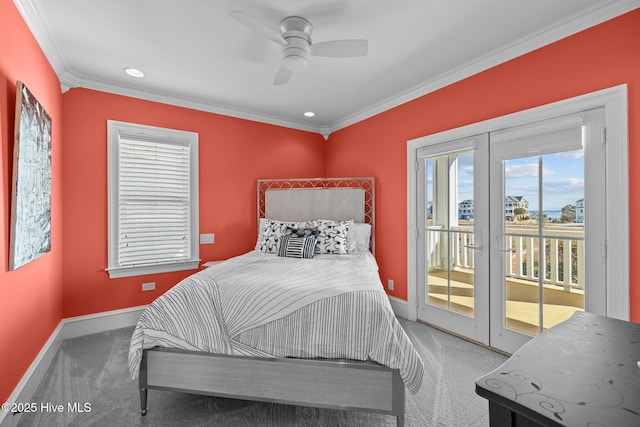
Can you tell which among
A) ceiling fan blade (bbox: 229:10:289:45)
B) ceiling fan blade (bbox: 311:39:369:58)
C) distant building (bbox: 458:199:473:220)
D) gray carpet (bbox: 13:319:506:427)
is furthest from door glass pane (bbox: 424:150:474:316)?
ceiling fan blade (bbox: 229:10:289:45)

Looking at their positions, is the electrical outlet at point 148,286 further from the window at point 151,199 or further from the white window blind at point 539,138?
the white window blind at point 539,138

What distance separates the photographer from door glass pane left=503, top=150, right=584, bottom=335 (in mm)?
2195

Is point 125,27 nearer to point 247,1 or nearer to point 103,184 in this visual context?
point 247,1

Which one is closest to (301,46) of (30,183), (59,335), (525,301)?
(30,183)

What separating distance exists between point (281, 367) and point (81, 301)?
2560 mm

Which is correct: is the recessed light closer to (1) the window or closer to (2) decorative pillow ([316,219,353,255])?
(1) the window

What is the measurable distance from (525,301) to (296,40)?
9.16 feet

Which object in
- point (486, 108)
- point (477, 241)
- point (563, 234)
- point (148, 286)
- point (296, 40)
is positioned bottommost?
point (148, 286)

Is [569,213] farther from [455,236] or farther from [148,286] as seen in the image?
[148,286]

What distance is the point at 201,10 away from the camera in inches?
78.8

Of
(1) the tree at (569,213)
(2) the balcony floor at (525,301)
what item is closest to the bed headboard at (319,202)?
(2) the balcony floor at (525,301)

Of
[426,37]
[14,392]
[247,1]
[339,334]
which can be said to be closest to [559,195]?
[426,37]

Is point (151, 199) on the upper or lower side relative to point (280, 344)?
upper

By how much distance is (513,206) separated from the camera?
8.34 feet
